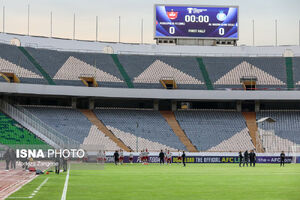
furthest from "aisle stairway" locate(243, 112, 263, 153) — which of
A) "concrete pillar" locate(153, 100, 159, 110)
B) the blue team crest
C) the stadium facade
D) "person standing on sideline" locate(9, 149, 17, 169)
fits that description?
"person standing on sideline" locate(9, 149, 17, 169)

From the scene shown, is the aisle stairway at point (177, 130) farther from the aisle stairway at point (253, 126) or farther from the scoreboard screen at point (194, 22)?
the scoreboard screen at point (194, 22)

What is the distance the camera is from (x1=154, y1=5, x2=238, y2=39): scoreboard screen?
83.4 metres

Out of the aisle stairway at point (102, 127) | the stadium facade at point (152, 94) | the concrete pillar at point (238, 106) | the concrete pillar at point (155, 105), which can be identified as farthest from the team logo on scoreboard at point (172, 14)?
the aisle stairway at point (102, 127)

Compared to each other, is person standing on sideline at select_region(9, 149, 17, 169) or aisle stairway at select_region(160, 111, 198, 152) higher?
aisle stairway at select_region(160, 111, 198, 152)

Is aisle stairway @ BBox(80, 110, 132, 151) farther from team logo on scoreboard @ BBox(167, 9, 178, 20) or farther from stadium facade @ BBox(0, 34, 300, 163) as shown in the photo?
A: team logo on scoreboard @ BBox(167, 9, 178, 20)

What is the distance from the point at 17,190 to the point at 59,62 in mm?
55296

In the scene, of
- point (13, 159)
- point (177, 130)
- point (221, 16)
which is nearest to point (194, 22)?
point (221, 16)

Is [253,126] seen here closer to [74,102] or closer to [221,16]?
[221,16]

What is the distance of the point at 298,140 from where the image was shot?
227 ft

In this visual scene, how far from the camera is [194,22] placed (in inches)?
3285

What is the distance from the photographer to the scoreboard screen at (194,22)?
83.4 m

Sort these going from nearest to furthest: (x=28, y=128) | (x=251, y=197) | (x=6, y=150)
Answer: (x=251, y=197) < (x=6, y=150) < (x=28, y=128)

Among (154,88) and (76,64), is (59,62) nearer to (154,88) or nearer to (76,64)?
(76,64)

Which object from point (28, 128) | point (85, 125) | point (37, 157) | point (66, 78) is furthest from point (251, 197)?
point (66, 78)
